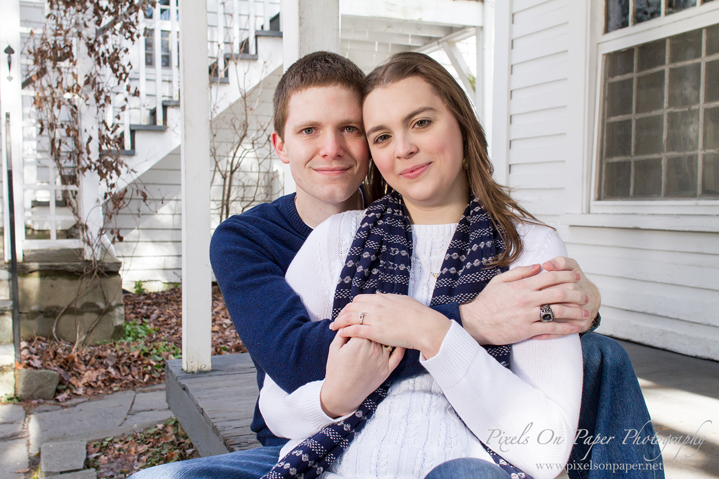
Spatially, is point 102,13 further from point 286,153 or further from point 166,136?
point 286,153

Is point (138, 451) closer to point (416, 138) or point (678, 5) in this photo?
point (416, 138)

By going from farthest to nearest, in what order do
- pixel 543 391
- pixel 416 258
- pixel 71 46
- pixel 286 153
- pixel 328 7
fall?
pixel 71 46 → pixel 328 7 → pixel 286 153 → pixel 416 258 → pixel 543 391

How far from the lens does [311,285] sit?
165 centimetres

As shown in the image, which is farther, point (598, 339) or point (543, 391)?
point (598, 339)

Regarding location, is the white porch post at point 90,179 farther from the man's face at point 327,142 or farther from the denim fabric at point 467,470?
the denim fabric at point 467,470

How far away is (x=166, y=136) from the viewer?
656cm

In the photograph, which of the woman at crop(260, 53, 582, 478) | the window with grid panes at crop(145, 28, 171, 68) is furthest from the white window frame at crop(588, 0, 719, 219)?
the window with grid panes at crop(145, 28, 171, 68)

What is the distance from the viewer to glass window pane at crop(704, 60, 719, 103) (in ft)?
12.1

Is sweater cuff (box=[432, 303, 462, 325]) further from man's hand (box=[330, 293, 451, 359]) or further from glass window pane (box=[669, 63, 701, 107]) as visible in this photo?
glass window pane (box=[669, 63, 701, 107])

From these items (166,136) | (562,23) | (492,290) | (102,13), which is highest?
(102,13)

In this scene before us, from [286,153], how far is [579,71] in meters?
3.19

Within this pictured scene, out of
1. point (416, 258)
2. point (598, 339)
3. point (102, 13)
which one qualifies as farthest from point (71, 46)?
point (598, 339)

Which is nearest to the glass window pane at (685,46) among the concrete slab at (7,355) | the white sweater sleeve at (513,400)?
the white sweater sleeve at (513,400)

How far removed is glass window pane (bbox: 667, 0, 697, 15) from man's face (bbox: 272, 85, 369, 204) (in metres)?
3.09
